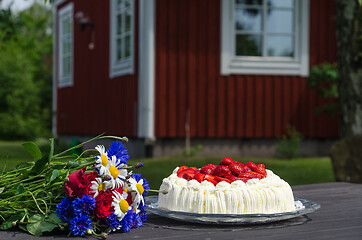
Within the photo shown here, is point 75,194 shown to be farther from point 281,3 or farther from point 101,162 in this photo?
point 281,3

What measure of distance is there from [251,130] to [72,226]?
8.09 meters

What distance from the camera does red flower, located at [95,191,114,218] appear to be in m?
1.63

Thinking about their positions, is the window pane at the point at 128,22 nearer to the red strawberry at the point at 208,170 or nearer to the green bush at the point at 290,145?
the green bush at the point at 290,145

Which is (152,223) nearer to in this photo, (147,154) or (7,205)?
(7,205)

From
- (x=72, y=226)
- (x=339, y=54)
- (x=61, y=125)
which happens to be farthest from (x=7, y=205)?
(x=61, y=125)

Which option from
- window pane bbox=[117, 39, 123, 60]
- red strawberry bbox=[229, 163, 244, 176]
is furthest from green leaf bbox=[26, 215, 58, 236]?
window pane bbox=[117, 39, 123, 60]

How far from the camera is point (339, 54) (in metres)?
7.36

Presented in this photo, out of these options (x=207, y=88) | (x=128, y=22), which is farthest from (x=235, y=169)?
(x=128, y=22)

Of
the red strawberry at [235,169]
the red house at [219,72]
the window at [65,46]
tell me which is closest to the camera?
the red strawberry at [235,169]

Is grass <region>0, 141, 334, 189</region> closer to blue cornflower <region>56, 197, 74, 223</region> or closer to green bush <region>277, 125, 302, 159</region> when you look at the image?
green bush <region>277, 125, 302, 159</region>

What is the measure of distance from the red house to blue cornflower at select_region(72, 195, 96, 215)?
748 centimetres

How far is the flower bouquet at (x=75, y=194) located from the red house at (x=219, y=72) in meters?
7.33

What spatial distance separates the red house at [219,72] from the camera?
30.1ft

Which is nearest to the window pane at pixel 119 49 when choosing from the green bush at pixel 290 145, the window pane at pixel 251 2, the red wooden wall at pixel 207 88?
the red wooden wall at pixel 207 88
